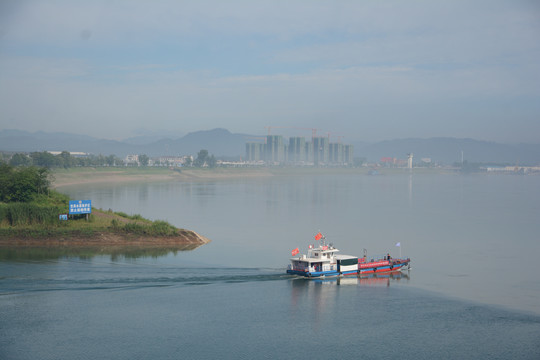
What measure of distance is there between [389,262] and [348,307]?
629 centimetres

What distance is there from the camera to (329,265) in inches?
965

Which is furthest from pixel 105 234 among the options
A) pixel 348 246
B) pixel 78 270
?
pixel 348 246

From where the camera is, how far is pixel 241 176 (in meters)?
144

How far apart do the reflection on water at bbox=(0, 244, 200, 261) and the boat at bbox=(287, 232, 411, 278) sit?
7.88 metres

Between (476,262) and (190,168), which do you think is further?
(190,168)

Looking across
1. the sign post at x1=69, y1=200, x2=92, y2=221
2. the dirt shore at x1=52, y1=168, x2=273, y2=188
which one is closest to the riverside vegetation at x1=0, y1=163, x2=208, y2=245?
the sign post at x1=69, y1=200, x2=92, y2=221

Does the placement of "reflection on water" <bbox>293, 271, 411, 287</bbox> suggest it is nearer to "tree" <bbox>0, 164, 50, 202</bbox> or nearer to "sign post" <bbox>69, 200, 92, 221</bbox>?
"sign post" <bbox>69, 200, 92, 221</bbox>

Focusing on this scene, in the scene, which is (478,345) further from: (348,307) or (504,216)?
(504,216)

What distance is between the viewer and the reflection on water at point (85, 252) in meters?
26.5

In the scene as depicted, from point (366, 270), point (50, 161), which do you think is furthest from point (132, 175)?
point (366, 270)

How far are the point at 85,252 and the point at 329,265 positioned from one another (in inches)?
498

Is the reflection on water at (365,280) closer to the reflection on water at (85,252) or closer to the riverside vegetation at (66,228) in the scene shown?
the reflection on water at (85,252)

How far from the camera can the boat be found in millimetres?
24078

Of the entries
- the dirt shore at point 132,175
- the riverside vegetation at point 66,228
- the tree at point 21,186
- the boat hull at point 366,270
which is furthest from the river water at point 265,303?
the dirt shore at point 132,175
